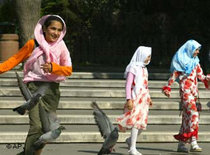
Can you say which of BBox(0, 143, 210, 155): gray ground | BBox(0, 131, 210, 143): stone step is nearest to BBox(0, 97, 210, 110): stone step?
BBox(0, 131, 210, 143): stone step

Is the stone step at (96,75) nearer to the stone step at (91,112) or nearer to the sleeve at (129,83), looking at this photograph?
the stone step at (91,112)

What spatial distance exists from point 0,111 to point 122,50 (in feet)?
47.1

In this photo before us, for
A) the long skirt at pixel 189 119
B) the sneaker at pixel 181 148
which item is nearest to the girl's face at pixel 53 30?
the long skirt at pixel 189 119

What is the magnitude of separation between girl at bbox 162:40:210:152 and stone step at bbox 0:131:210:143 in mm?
692

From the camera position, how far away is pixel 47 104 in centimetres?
754

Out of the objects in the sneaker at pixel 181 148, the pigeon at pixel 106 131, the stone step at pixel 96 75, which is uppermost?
the pigeon at pixel 106 131

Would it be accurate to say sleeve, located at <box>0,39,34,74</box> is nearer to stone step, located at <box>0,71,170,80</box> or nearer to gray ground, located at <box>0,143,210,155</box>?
gray ground, located at <box>0,143,210,155</box>

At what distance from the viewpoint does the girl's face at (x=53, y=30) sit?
290 inches

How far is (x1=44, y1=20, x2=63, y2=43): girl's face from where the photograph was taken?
24.2ft

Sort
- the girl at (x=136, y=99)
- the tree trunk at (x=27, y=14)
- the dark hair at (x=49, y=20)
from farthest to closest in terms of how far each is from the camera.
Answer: the tree trunk at (x=27, y=14) → the girl at (x=136, y=99) → the dark hair at (x=49, y=20)

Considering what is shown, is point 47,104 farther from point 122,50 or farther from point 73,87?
point 122,50

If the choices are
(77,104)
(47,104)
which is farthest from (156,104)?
(47,104)

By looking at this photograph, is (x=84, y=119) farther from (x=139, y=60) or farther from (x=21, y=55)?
(x=21, y=55)

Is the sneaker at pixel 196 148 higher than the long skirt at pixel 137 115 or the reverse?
the reverse
